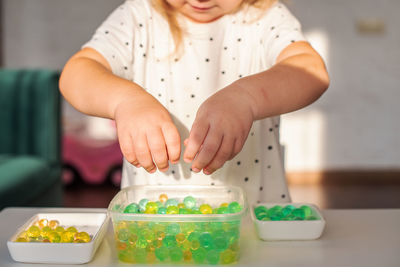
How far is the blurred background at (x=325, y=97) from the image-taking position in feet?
10.5

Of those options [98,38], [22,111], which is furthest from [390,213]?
[22,111]

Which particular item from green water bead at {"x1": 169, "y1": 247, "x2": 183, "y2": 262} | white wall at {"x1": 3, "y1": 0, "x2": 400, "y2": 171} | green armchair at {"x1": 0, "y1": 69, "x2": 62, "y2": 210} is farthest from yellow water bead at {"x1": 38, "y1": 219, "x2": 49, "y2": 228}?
white wall at {"x1": 3, "y1": 0, "x2": 400, "y2": 171}

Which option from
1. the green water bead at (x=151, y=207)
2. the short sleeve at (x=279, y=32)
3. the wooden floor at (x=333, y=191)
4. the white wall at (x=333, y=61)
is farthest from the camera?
the white wall at (x=333, y=61)

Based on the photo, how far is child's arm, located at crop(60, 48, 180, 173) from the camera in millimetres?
554

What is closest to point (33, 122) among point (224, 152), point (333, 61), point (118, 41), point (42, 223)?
point (118, 41)

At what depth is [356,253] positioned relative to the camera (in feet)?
2.08

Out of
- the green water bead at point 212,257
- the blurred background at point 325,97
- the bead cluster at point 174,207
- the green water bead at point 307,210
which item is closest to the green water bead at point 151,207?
the bead cluster at point 174,207

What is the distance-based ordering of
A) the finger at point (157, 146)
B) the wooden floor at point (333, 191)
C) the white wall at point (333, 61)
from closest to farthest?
the finger at point (157, 146) → the wooden floor at point (333, 191) → the white wall at point (333, 61)

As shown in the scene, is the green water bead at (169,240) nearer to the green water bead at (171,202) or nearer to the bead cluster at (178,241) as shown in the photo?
the bead cluster at (178,241)

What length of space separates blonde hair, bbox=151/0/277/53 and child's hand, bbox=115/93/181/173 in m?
0.37

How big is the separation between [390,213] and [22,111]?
174 centimetres

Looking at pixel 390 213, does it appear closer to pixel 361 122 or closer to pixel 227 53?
pixel 227 53

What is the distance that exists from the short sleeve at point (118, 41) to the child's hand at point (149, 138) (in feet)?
0.94

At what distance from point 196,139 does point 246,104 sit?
3.4 inches
